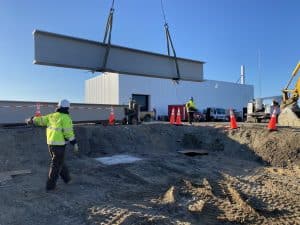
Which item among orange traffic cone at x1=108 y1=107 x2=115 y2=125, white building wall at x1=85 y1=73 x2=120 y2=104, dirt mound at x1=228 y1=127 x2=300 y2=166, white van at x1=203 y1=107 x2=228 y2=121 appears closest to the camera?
dirt mound at x1=228 y1=127 x2=300 y2=166

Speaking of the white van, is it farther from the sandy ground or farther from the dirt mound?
the dirt mound

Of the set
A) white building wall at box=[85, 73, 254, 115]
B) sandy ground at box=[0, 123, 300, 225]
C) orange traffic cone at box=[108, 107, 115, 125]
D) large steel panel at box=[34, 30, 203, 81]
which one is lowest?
sandy ground at box=[0, 123, 300, 225]

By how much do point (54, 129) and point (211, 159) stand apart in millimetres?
6028

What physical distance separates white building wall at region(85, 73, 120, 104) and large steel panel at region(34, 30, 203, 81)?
2663 cm

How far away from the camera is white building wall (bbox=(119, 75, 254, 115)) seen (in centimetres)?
4119

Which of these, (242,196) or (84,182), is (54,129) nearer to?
(84,182)

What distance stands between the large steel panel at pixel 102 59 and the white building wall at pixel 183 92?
2666cm

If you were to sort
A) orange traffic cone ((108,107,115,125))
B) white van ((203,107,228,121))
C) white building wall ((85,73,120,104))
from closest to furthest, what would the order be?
1. orange traffic cone ((108,107,115,125))
2. white van ((203,107,228,121))
3. white building wall ((85,73,120,104))

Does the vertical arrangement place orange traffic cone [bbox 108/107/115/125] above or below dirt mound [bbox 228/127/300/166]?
above

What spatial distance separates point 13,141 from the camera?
10.9 metres

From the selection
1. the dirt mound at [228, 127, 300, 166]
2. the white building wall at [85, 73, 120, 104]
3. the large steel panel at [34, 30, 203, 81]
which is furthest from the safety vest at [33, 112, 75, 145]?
the white building wall at [85, 73, 120, 104]

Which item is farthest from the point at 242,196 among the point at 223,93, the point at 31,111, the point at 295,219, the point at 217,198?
the point at 223,93

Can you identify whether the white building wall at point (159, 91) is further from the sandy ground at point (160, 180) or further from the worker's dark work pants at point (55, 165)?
the worker's dark work pants at point (55, 165)

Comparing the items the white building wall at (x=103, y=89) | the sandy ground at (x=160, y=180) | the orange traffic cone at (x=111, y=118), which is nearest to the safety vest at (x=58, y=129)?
the sandy ground at (x=160, y=180)
